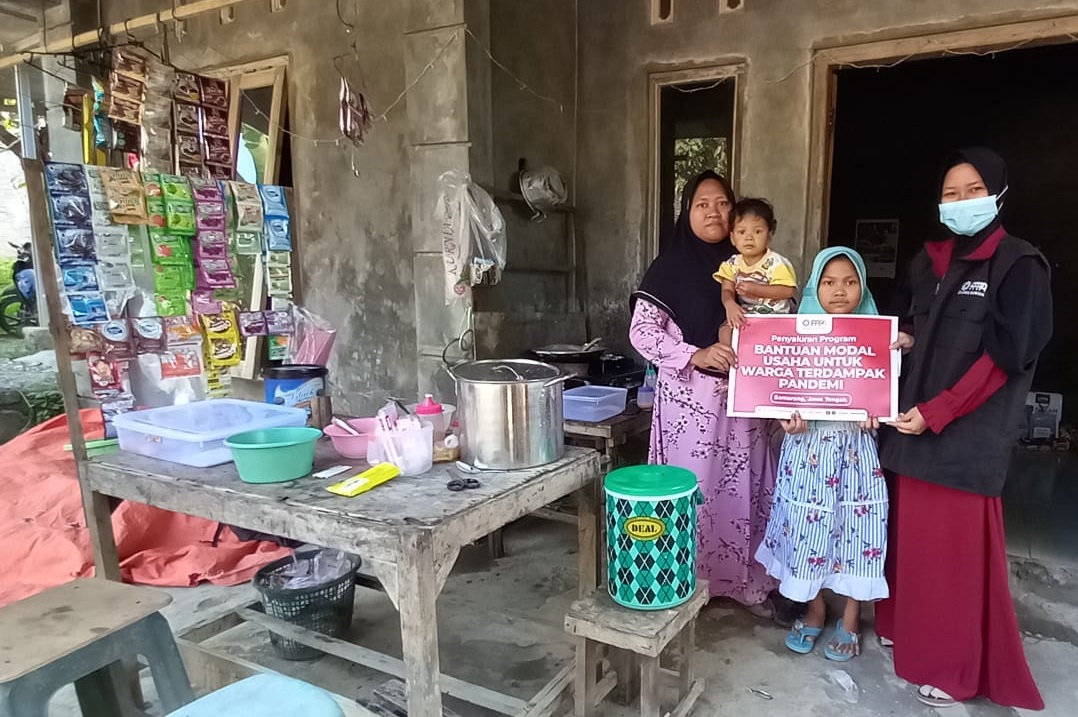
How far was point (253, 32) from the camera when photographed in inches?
206

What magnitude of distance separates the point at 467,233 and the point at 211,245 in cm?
140

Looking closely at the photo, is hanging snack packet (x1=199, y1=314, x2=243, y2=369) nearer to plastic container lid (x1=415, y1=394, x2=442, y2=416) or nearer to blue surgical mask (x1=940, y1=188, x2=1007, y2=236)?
plastic container lid (x1=415, y1=394, x2=442, y2=416)

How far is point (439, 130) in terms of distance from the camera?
390 centimetres

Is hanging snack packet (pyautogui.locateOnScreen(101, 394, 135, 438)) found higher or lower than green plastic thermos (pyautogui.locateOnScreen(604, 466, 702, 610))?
higher

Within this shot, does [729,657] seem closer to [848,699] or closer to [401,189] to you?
[848,699]

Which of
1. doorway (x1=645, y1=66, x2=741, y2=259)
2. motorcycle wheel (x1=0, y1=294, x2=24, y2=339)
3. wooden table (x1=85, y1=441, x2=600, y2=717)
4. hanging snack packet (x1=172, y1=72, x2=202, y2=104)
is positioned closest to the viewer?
wooden table (x1=85, y1=441, x2=600, y2=717)

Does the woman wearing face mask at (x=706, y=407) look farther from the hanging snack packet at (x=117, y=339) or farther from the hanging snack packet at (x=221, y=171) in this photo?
the hanging snack packet at (x=117, y=339)

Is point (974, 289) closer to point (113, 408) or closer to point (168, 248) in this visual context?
point (168, 248)

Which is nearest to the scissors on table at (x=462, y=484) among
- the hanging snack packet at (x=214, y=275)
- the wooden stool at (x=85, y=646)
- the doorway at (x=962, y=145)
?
the wooden stool at (x=85, y=646)

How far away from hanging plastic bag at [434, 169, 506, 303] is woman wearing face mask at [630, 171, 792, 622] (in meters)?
1.16

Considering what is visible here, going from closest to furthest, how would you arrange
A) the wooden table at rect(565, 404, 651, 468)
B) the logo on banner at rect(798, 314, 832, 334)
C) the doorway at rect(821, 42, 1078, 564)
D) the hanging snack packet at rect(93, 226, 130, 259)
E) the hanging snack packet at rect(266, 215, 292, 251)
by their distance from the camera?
the hanging snack packet at rect(93, 226, 130, 259) → the logo on banner at rect(798, 314, 832, 334) → the hanging snack packet at rect(266, 215, 292, 251) → the wooden table at rect(565, 404, 651, 468) → the doorway at rect(821, 42, 1078, 564)

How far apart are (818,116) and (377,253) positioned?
2942 millimetres

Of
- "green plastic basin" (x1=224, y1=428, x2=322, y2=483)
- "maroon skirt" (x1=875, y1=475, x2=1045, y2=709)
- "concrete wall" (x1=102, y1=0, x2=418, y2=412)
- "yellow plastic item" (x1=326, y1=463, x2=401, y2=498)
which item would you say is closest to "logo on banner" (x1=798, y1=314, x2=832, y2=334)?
"maroon skirt" (x1=875, y1=475, x2=1045, y2=709)

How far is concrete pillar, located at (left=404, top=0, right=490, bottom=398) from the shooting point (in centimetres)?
378
